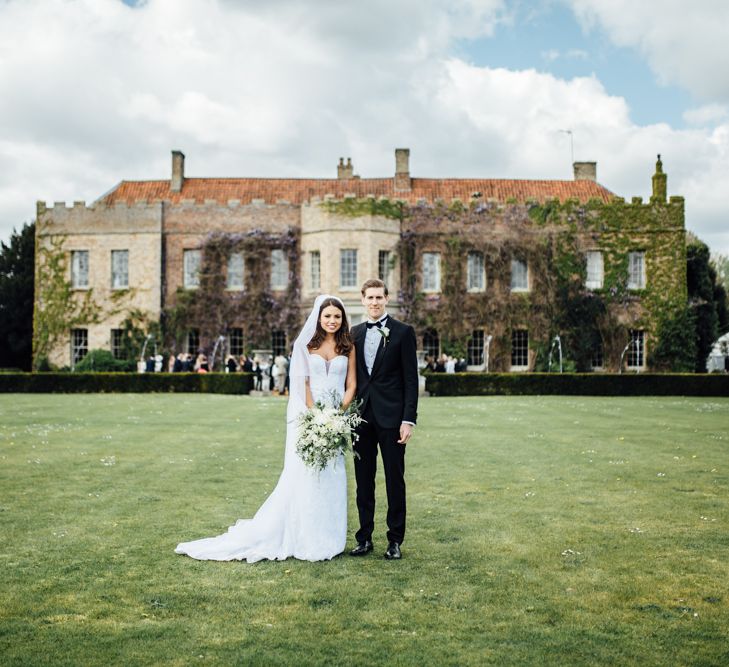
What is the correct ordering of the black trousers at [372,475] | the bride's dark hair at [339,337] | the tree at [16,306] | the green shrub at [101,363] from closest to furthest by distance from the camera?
the black trousers at [372,475] → the bride's dark hair at [339,337] → the green shrub at [101,363] → the tree at [16,306]

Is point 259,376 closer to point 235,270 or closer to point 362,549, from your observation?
point 235,270

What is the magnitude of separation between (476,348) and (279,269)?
8320mm

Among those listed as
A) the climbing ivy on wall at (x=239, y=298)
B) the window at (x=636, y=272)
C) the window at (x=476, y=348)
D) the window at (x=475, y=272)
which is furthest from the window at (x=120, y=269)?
the window at (x=636, y=272)

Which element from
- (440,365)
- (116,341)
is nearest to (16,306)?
(116,341)

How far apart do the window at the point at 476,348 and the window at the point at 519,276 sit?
2296 mm

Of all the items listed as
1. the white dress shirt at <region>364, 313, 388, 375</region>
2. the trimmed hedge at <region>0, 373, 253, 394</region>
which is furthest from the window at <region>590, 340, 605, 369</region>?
the white dress shirt at <region>364, 313, 388, 375</region>

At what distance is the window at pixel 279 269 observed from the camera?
3222 centimetres

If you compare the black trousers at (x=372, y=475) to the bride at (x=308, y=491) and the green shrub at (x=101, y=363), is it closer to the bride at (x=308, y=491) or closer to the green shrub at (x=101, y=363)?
the bride at (x=308, y=491)

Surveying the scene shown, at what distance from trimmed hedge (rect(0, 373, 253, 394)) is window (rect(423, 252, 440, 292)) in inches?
395

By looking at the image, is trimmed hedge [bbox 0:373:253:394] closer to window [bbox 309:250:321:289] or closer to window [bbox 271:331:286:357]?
window [bbox 271:331:286:357]

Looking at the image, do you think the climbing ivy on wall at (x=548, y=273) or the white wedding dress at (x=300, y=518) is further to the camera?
the climbing ivy on wall at (x=548, y=273)

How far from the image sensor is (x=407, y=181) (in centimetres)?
3444

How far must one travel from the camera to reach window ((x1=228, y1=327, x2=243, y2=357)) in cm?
3228

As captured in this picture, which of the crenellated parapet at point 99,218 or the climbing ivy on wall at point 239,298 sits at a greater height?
the crenellated parapet at point 99,218
